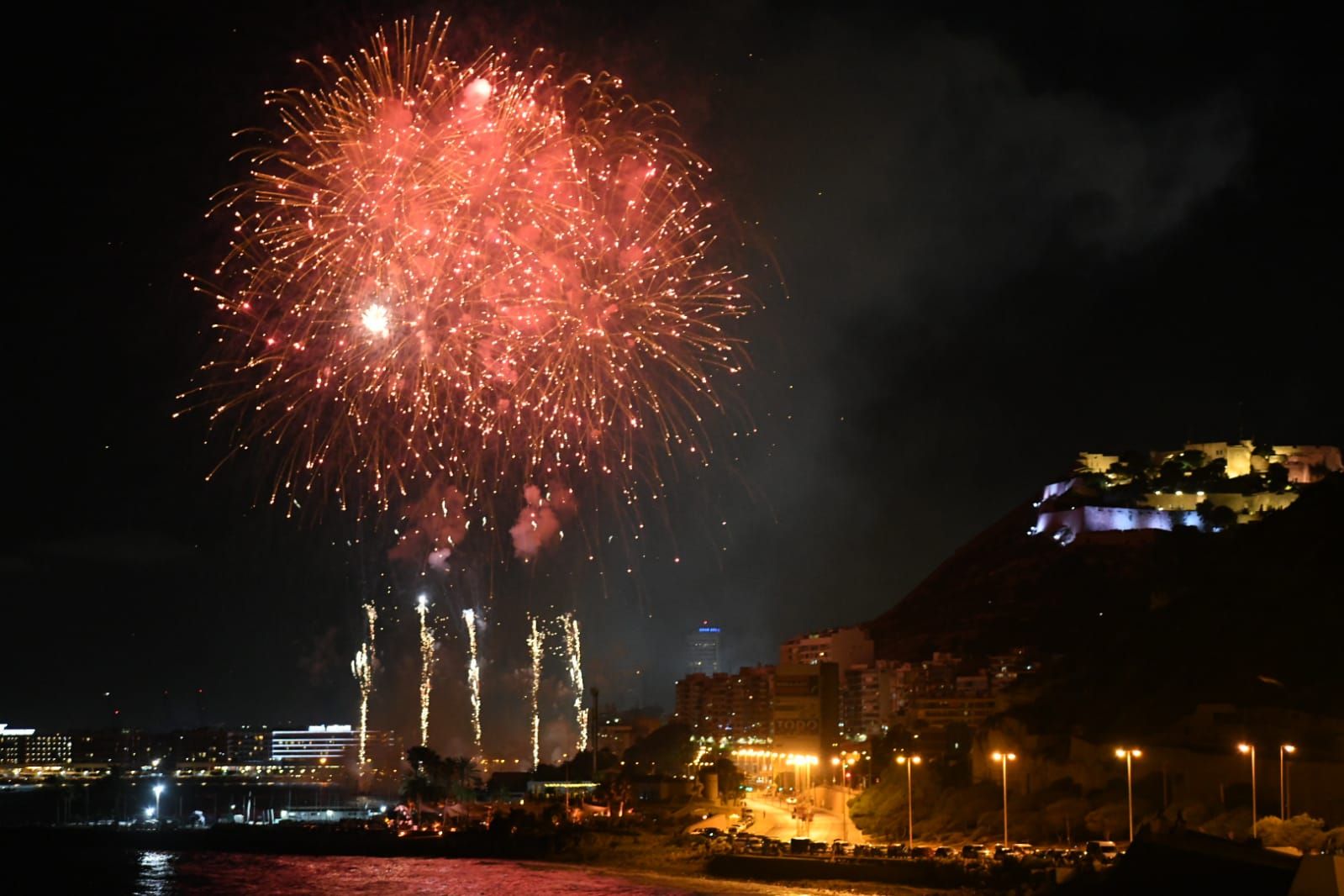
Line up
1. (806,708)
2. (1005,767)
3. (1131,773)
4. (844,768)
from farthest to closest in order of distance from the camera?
(806,708) < (844,768) < (1005,767) < (1131,773)

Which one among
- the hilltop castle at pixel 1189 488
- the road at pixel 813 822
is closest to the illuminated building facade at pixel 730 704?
the hilltop castle at pixel 1189 488

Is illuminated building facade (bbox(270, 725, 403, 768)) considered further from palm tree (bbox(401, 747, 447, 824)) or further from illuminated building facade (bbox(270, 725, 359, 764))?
palm tree (bbox(401, 747, 447, 824))

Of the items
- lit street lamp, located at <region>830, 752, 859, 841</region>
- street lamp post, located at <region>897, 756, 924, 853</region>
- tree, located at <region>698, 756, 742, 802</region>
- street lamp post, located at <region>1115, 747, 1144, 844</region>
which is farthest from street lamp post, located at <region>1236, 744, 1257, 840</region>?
tree, located at <region>698, 756, 742, 802</region>

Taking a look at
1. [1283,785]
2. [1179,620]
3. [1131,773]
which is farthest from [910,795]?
[1283,785]

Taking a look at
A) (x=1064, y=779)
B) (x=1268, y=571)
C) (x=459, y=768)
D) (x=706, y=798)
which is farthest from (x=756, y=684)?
(x=1064, y=779)

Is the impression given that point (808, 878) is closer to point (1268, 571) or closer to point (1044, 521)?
point (1268, 571)

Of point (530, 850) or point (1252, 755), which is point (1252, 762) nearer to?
point (1252, 755)
